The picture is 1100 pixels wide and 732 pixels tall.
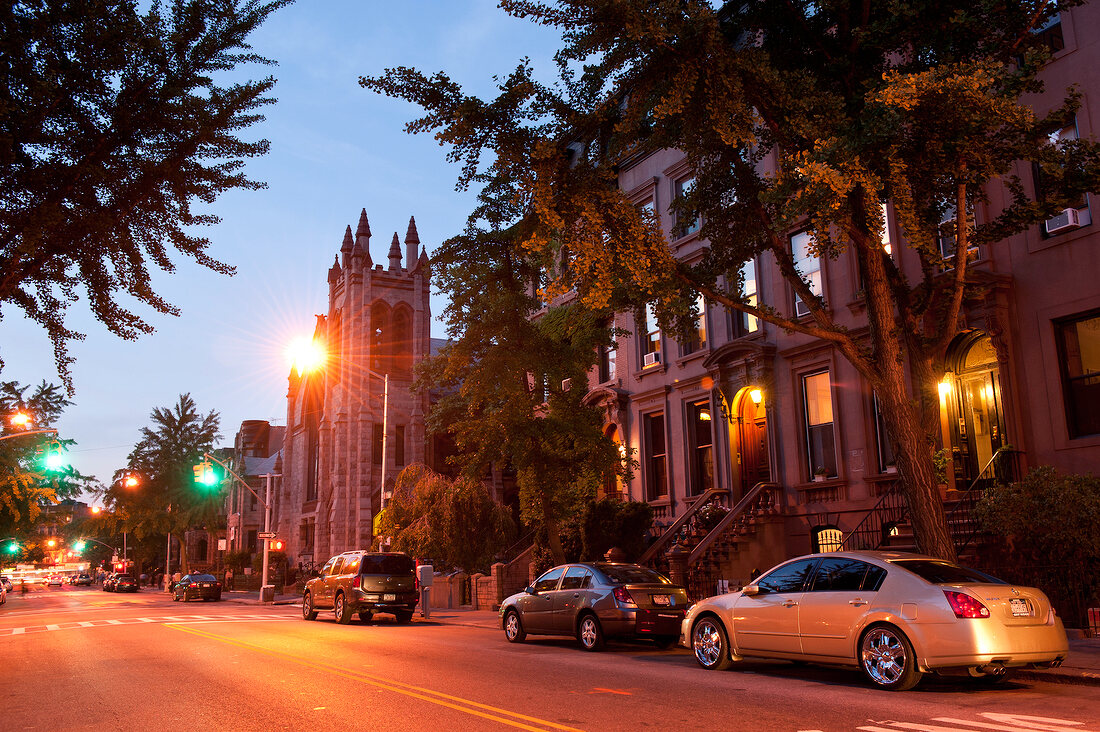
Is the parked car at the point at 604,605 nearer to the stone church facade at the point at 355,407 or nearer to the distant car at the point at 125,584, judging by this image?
the stone church facade at the point at 355,407

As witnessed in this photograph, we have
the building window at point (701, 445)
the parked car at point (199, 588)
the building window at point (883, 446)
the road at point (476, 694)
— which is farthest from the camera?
the parked car at point (199, 588)

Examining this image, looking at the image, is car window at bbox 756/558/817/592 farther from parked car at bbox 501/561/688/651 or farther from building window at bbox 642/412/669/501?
building window at bbox 642/412/669/501

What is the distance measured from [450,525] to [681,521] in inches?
455

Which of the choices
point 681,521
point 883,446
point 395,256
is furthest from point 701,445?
point 395,256

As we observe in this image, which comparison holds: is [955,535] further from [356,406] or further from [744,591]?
[356,406]

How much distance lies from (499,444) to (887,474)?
9653mm

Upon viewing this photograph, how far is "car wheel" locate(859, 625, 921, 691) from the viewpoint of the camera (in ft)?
29.4

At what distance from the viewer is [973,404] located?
1830 cm

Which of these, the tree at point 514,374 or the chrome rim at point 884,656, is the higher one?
the tree at point 514,374

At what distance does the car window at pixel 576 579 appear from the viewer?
15.1 meters

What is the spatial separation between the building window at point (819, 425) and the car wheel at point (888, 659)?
11.8 meters

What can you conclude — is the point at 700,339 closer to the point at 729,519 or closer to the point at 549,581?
the point at 729,519

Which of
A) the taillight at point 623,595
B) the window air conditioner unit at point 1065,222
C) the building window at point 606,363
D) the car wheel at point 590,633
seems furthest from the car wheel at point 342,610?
the window air conditioner unit at point 1065,222

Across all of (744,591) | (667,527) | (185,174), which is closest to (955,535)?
(744,591)
